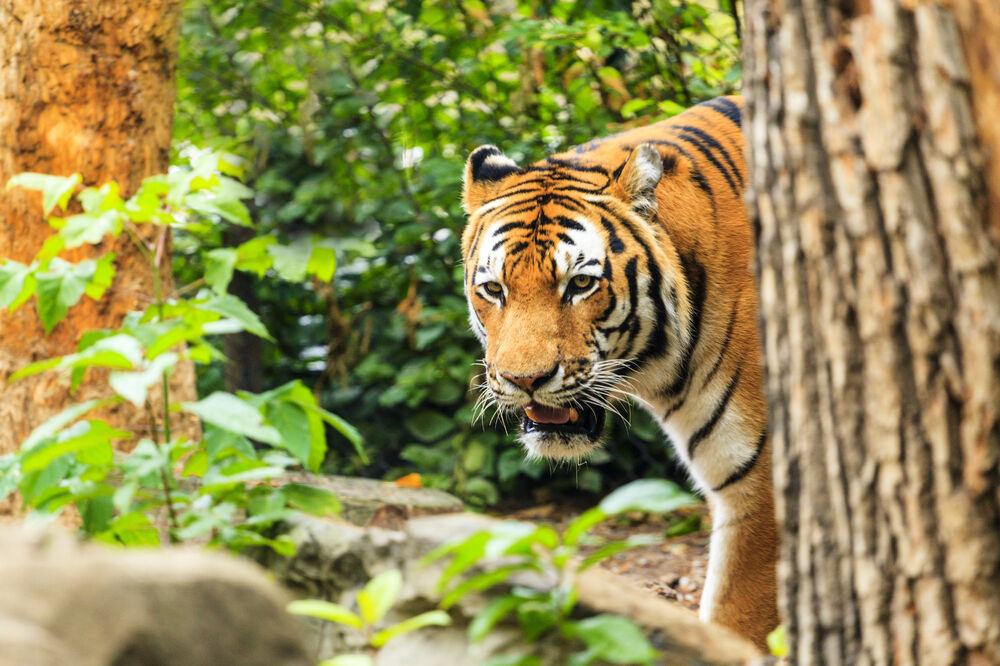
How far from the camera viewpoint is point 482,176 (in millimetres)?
3471

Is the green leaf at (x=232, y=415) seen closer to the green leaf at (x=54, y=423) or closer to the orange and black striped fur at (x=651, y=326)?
the green leaf at (x=54, y=423)

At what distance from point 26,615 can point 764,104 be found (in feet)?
4.07

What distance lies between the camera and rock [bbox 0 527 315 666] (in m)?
1.08

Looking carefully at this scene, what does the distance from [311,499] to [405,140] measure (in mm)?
3764

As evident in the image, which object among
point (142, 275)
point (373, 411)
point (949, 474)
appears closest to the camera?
point (949, 474)

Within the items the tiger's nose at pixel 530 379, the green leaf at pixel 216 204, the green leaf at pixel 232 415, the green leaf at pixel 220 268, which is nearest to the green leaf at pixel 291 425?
the green leaf at pixel 232 415

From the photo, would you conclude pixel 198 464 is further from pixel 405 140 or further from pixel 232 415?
pixel 405 140

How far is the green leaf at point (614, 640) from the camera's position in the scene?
1364 millimetres

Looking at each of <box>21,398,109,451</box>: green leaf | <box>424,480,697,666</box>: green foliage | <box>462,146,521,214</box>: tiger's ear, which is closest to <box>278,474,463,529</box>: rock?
<box>21,398,109,451</box>: green leaf

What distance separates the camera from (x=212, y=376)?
5855 mm

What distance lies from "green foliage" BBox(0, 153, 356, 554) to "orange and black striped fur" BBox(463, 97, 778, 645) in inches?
38.7

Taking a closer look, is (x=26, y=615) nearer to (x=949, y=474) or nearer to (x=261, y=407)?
(x=261, y=407)

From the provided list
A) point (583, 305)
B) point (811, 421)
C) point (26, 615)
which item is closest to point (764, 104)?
point (811, 421)

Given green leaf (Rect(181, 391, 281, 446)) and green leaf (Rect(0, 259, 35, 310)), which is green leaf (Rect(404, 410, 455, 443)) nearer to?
green leaf (Rect(0, 259, 35, 310))
